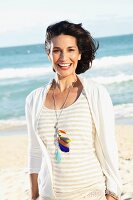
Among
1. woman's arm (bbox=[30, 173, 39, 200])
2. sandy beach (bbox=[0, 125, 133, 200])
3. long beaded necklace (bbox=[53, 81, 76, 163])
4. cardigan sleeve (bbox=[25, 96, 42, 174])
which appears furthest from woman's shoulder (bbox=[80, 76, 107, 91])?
sandy beach (bbox=[0, 125, 133, 200])

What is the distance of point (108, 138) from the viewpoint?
2541mm

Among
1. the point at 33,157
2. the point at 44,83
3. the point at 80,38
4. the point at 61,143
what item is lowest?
the point at 44,83

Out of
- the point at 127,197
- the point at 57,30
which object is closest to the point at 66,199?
the point at 57,30

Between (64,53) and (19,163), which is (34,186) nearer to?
(64,53)

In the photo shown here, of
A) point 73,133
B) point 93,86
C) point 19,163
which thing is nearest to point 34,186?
point 73,133

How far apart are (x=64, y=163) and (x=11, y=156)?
25.0 feet

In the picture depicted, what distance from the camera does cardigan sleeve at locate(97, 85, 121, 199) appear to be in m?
2.51

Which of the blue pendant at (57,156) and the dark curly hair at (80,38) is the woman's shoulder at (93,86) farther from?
the blue pendant at (57,156)

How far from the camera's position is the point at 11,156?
10.0 meters

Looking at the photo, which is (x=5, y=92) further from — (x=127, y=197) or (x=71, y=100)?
(x=71, y=100)

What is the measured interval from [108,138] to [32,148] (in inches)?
19.8

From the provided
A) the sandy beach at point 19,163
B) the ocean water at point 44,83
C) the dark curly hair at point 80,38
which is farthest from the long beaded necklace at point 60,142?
the ocean water at point 44,83

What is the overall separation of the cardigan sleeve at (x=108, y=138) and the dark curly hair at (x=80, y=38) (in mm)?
326

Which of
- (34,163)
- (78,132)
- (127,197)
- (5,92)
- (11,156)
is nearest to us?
(78,132)
